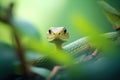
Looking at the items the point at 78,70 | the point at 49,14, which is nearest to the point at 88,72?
the point at 78,70

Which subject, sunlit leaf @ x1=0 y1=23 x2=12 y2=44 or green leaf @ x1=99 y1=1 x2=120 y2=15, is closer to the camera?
sunlit leaf @ x1=0 y1=23 x2=12 y2=44

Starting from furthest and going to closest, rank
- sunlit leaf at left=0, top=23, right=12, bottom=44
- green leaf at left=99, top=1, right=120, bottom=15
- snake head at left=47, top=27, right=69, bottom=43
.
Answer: snake head at left=47, top=27, right=69, bottom=43
green leaf at left=99, top=1, right=120, bottom=15
sunlit leaf at left=0, top=23, right=12, bottom=44

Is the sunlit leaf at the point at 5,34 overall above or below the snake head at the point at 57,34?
below

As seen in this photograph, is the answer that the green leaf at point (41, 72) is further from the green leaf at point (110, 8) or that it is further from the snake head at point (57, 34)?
the snake head at point (57, 34)

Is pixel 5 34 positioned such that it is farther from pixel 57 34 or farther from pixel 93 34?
pixel 57 34

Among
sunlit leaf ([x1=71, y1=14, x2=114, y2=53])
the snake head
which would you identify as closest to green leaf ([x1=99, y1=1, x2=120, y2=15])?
sunlit leaf ([x1=71, y1=14, x2=114, y2=53])

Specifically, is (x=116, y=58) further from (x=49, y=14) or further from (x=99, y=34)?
(x=49, y=14)

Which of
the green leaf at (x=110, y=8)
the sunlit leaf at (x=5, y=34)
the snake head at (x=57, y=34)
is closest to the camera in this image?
the sunlit leaf at (x=5, y=34)

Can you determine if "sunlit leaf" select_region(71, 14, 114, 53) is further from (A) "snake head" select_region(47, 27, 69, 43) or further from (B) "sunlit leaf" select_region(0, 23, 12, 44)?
(A) "snake head" select_region(47, 27, 69, 43)

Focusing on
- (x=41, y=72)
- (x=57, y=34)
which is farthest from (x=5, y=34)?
(x=57, y=34)

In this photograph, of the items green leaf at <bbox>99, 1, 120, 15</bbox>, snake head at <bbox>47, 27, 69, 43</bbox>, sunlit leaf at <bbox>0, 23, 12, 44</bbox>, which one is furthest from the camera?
snake head at <bbox>47, 27, 69, 43</bbox>

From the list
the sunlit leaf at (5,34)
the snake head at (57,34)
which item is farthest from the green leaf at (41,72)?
the snake head at (57,34)
